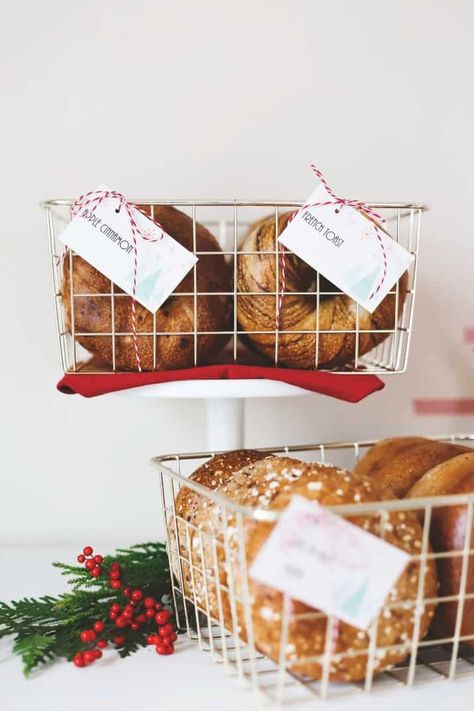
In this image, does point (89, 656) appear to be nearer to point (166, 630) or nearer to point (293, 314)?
point (166, 630)

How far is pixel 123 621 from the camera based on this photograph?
0.86 meters

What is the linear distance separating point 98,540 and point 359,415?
1.46ft

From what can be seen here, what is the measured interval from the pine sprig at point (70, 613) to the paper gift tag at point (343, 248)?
412 millimetres

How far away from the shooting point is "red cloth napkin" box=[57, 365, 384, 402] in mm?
866

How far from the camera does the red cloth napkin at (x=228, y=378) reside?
87cm

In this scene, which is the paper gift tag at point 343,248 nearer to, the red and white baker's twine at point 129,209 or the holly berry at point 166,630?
the red and white baker's twine at point 129,209

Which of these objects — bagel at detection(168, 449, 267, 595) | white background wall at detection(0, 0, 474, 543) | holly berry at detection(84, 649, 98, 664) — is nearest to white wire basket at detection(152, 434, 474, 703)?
bagel at detection(168, 449, 267, 595)

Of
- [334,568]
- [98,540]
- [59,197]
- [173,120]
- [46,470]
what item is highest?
[173,120]

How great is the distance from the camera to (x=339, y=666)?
698mm

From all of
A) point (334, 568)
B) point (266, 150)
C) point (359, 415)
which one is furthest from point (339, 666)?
point (266, 150)

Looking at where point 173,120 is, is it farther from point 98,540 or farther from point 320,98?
point 98,540

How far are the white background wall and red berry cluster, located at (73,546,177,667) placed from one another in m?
0.33

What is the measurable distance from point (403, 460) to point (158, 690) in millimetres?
363

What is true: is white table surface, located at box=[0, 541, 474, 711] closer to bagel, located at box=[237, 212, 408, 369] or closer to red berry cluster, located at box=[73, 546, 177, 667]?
red berry cluster, located at box=[73, 546, 177, 667]
